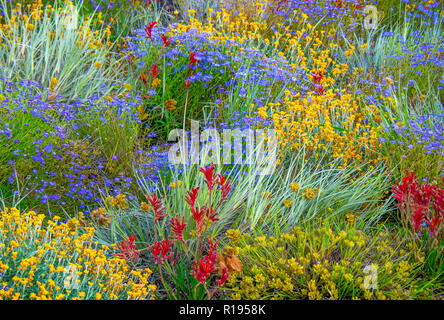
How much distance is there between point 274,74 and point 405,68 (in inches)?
73.6

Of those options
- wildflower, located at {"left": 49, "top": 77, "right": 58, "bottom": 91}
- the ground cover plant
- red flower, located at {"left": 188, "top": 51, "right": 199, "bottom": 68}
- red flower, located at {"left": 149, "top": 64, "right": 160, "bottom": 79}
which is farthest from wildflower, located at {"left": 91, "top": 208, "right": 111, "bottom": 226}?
red flower, located at {"left": 188, "top": 51, "right": 199, "bottom": 68}

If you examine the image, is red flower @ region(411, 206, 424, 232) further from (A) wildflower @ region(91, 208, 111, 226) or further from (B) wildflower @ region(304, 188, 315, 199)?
(A) wildflower @ region(91, 208, 111, 226)

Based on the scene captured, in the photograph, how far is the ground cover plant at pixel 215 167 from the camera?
302 centimetres

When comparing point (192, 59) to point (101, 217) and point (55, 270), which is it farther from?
point (55, 270)

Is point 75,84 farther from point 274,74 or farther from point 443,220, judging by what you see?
point 443,220

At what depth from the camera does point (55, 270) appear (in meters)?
2.68

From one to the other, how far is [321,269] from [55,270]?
146cm

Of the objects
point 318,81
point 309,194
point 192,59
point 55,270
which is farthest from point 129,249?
point 318,81

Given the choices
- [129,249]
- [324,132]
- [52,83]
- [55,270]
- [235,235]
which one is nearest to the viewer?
[55,270]

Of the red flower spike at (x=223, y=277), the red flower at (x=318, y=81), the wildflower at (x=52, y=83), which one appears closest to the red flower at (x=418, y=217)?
the red flower spike at (x=223, y=277)

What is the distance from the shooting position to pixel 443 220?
10.5 feet

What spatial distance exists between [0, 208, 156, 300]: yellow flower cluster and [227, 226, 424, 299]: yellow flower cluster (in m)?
0.65

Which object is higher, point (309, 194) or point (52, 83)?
point (52, 83)
